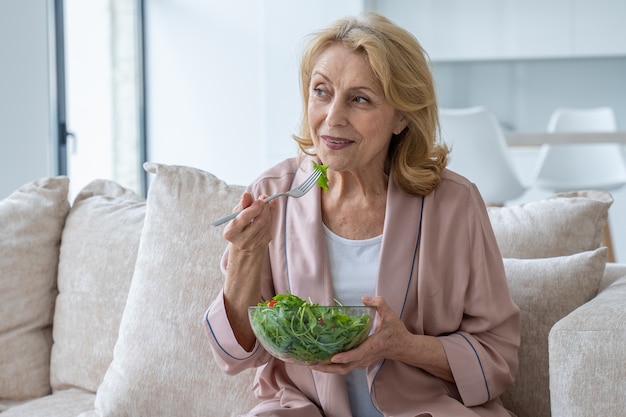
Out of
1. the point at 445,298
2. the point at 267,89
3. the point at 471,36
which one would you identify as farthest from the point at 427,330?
the point at 471,36

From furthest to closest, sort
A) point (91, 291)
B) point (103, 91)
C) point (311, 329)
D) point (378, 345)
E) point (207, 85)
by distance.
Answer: point (207, 85), point (103, 91), point (91, 291), point (378, 345), point (311, 329)

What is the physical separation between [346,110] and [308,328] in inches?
18.6

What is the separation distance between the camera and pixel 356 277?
173cm

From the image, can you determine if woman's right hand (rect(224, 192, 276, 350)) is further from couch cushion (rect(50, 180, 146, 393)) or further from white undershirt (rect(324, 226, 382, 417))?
couch cushion (rect(50, 180, 146, 393))

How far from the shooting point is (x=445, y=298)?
172cm

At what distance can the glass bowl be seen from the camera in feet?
4.59

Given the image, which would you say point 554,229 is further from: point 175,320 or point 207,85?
point 207,85

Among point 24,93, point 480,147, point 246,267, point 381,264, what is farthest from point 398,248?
point 24,93

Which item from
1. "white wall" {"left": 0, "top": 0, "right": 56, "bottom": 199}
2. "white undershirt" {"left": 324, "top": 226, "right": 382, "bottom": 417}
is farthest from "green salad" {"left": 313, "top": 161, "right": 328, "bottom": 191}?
"white wall" {"left": 0, "top": 0, "right": 56, "bottom": 199}

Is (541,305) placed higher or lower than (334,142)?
lower

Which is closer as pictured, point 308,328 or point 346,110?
point 308,328

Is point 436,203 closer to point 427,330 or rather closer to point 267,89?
point 427,330

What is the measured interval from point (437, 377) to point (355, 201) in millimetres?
369

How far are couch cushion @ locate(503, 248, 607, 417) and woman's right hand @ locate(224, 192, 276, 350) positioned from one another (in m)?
0.54
